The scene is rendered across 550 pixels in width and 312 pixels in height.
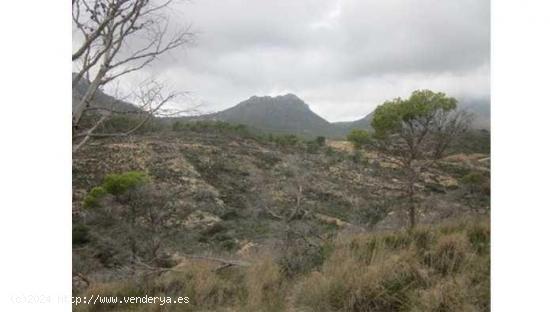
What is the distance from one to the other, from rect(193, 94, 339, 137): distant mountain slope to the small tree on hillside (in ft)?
2.19

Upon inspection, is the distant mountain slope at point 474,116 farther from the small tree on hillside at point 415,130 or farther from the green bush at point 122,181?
the green bush at point 122,181

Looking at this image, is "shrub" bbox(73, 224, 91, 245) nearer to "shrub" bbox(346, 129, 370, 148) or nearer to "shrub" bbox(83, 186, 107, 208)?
"shrub" bbox(83, 186, 107, 208)

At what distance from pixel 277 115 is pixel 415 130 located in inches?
70.0

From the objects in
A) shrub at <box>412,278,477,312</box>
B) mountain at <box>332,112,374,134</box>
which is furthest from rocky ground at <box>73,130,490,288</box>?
shrub at <box>412,278,477,312</box>

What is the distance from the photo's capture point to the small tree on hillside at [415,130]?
459 centimetres

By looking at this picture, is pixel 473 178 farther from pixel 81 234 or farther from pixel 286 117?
pixel 81 234

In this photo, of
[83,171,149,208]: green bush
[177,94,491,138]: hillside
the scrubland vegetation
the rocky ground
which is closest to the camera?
the scrubland vegetation

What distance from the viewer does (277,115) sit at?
471cm

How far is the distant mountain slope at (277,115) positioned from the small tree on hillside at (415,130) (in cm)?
67

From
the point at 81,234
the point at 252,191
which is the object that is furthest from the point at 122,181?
the point at 252,191

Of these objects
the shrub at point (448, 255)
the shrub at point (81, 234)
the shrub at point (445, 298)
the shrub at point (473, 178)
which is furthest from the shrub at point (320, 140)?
the shrub at point (445, 298)

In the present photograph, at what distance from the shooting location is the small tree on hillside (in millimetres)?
4594
